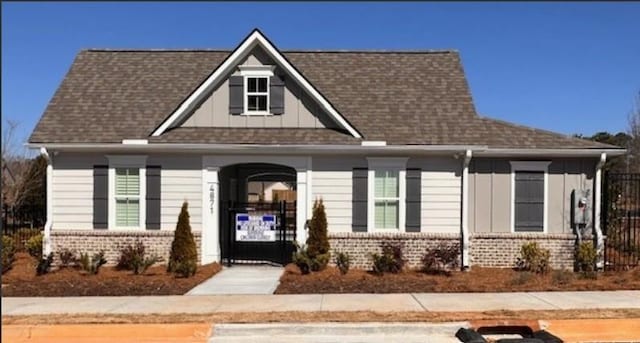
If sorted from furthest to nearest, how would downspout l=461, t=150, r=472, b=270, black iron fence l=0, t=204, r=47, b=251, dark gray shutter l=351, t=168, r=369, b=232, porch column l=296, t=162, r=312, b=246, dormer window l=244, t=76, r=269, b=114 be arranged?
black iron fence l=0, t=204, r=47, b=251
dormer window l=244, t=76, r=269, b=114
porch column l=296, t=162, r=312, b=246
dark gray shutter l=351, t=168, r=369, b=232
downspout l=461, t=150, r=472, b=270

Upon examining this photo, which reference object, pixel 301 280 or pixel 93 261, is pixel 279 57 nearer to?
pixel 301 280

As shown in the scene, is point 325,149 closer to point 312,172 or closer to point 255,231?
point 312,172

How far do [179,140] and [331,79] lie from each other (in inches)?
200

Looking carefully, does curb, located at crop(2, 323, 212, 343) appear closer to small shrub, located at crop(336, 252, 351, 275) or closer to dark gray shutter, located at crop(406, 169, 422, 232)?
→ small shrub, located at crop(336, 252, 351, 275)

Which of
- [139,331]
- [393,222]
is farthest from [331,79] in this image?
[139,331]

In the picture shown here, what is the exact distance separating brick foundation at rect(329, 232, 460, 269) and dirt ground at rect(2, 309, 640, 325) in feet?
17.6

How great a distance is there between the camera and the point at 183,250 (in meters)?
13.7

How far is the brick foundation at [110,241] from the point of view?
15.1 m

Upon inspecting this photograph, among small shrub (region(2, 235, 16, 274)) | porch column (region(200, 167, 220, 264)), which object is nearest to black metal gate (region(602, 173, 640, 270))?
porch column (region(200, 167, 220, 264))

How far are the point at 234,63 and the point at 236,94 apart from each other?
0.80 meters

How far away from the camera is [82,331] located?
8695 millimetres

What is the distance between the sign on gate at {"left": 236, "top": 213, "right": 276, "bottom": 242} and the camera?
15.5 m

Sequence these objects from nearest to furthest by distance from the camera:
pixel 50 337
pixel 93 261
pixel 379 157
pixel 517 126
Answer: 1. pixel 50 337
2. pixel 93 261
3. pixel 379 157
4. pixel 517 126

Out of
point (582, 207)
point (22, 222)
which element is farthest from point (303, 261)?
point (22, 222)
